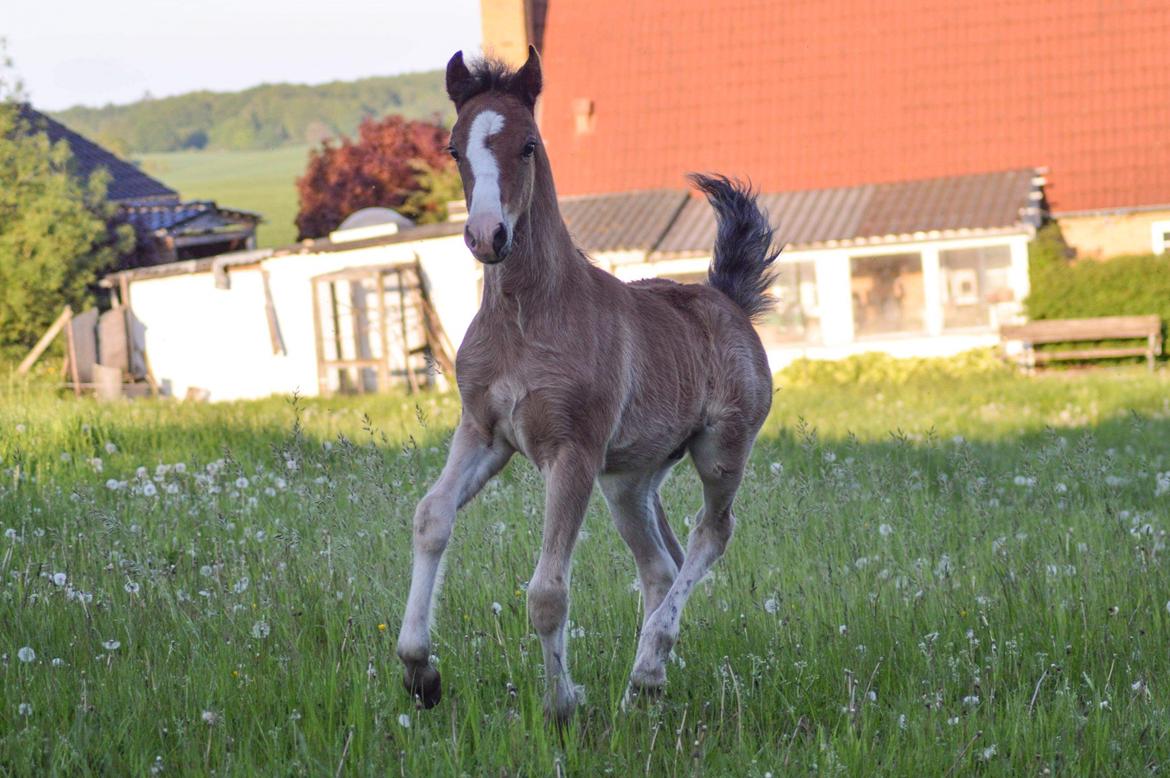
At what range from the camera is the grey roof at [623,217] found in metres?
31.0

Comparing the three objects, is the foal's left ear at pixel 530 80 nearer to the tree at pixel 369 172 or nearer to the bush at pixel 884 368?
the bush at pixel 884 368

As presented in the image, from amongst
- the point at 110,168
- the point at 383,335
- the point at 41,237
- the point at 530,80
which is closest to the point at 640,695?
the point at 530,80

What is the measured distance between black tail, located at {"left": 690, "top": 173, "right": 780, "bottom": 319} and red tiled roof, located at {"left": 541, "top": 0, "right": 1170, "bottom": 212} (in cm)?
2563

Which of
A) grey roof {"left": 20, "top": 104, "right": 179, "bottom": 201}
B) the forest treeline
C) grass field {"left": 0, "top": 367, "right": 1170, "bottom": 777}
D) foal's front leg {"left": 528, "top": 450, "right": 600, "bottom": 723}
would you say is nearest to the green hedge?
grass field {"left": 0, "top": 367, "right": 1170, "bottom": 777}

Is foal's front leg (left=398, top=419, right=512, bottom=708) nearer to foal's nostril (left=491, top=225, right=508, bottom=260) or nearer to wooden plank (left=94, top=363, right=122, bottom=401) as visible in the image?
foal's nostril (left=491, top=225, right=508, bottom=260)

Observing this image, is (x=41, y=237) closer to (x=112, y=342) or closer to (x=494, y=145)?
(x=112, y=342)

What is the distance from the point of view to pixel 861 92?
3419 cm

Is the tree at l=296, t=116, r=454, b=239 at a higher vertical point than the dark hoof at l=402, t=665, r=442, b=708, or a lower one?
higher

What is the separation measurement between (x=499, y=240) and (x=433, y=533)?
116 centimetres

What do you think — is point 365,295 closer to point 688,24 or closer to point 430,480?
point 688,24

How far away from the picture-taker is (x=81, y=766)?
4512 mm

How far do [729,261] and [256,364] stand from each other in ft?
90.0

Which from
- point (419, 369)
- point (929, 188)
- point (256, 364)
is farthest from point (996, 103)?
point (256, 364)

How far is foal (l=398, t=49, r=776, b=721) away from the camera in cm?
502
